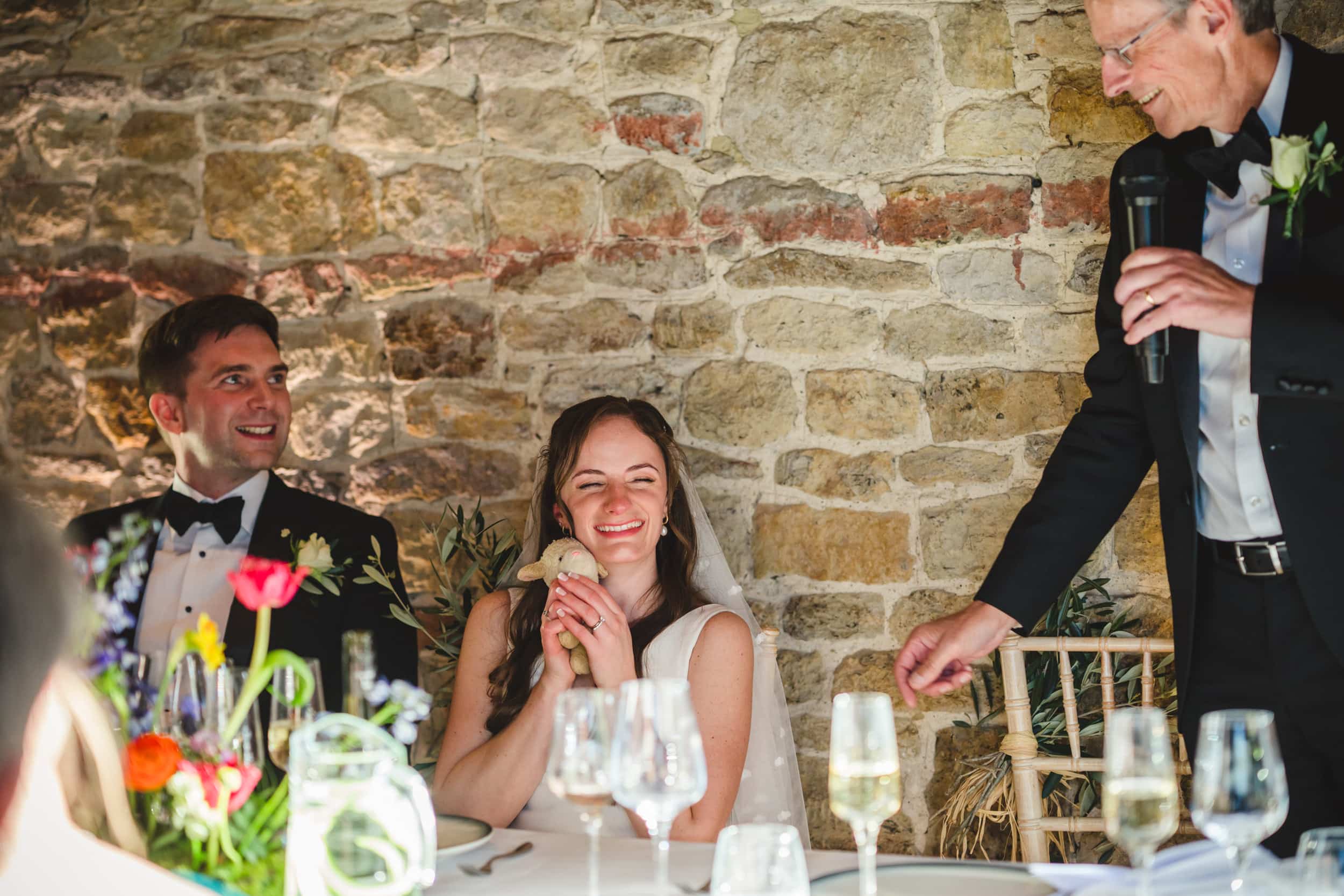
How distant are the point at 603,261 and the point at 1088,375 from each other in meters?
1.28

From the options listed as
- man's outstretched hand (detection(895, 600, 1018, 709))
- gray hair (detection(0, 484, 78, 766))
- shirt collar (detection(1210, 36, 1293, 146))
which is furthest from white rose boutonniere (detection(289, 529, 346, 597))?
shirt collar (detection(1210, 36, 1293, 146))

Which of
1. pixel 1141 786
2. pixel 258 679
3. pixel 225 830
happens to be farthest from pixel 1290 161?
pixel 225 830

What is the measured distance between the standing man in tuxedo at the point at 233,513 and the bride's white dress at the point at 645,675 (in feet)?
2.03

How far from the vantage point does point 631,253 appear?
317 centimetres

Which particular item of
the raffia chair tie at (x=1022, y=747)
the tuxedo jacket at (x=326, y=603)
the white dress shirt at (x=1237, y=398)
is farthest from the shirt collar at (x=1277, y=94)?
the tuxedo jacket at (x=326, y=603)

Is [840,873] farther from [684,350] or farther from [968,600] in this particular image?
[684,350]

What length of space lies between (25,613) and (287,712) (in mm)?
607

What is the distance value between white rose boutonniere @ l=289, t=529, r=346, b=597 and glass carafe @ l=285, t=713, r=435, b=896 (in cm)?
45

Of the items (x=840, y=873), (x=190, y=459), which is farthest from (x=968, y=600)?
(x=190, y=459)

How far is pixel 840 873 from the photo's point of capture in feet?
5.47

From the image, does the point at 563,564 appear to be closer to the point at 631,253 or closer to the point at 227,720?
the point at 631,253

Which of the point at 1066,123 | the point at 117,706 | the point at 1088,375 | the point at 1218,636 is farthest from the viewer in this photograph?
the point at 1066,123

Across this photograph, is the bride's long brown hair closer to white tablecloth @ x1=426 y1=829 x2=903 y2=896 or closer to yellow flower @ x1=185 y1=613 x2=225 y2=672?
white tablecloth @ x1=426 y1=829 x2=903 y2=896

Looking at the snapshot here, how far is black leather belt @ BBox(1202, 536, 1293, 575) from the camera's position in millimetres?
2053
